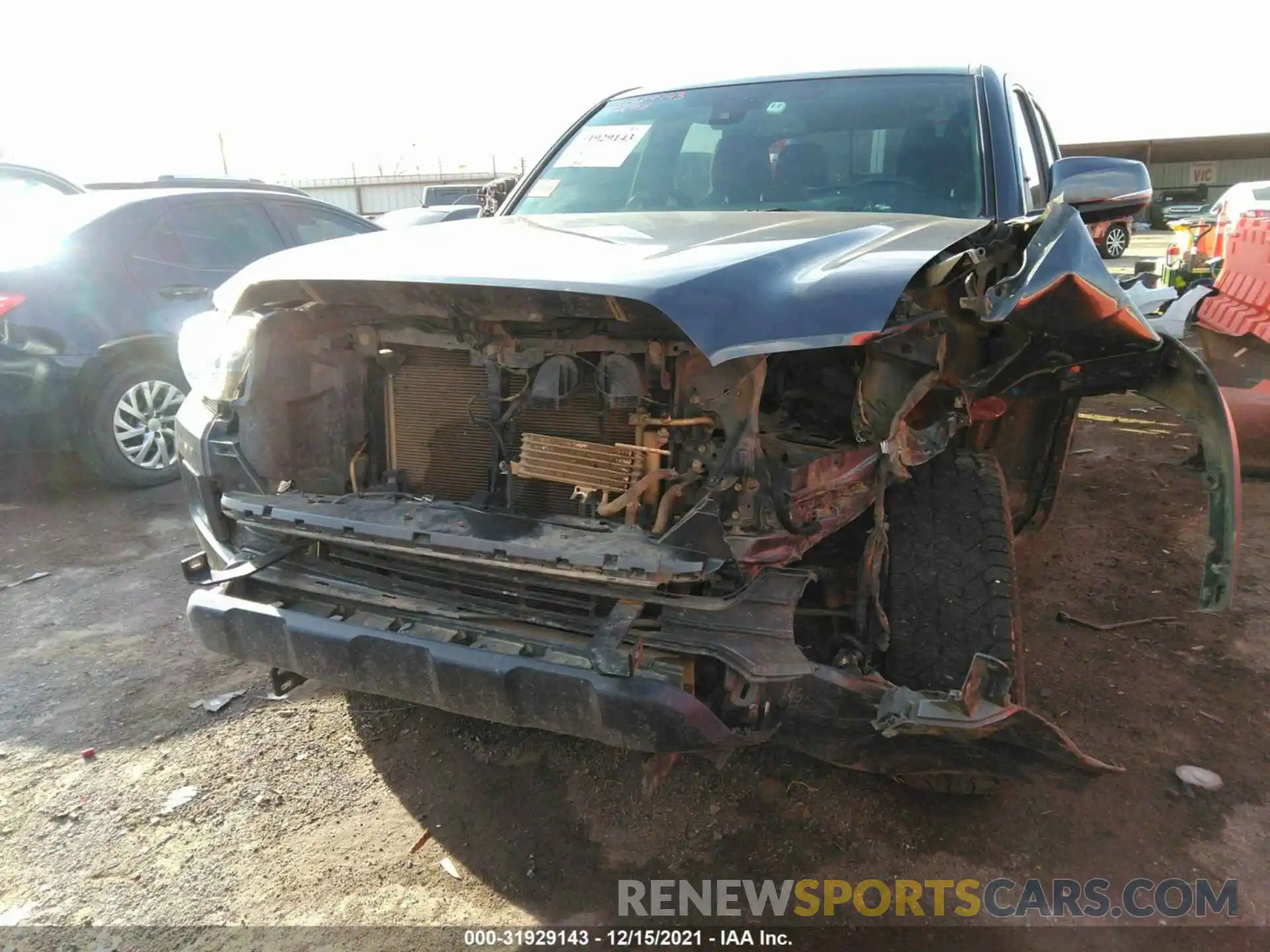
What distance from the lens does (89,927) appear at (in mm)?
2105

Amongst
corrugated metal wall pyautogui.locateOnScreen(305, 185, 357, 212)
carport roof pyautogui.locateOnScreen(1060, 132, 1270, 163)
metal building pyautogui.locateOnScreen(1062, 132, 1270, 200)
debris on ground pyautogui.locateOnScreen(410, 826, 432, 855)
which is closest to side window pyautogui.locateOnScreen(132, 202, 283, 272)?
debris on ground pyautogui.locateOnScreen(410, 826, 432, 855)

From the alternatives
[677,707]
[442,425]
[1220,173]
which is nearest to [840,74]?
[442,425]

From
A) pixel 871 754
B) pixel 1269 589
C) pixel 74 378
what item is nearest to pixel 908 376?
pixel 871 754

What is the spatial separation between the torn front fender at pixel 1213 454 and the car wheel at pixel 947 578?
48 centimetres

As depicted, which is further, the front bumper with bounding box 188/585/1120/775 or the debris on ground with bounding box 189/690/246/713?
the debris on ground with bounding box 189/690/246/713

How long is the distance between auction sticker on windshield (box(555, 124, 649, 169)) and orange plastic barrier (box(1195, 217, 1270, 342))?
12.2ft

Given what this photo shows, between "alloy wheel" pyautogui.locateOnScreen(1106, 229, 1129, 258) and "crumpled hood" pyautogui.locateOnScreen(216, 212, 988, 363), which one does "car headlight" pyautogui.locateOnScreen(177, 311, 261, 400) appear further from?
"alloy wheel" pyautogui.locateOnScreen(1106, 229, 1129, 258)

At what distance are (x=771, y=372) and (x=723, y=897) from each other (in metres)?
1.35

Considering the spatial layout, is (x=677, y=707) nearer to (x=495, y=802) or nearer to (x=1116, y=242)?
(x=495, y=802)

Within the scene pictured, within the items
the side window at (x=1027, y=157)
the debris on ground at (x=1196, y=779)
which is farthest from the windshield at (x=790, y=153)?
the debris on ground at (x=1196, y=779)

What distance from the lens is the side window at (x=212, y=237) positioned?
523cm

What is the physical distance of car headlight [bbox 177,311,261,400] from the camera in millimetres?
2537

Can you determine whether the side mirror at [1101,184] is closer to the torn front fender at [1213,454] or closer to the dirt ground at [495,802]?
the torn front fender at [1213,454]

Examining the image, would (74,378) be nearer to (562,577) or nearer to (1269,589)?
(562,577)
